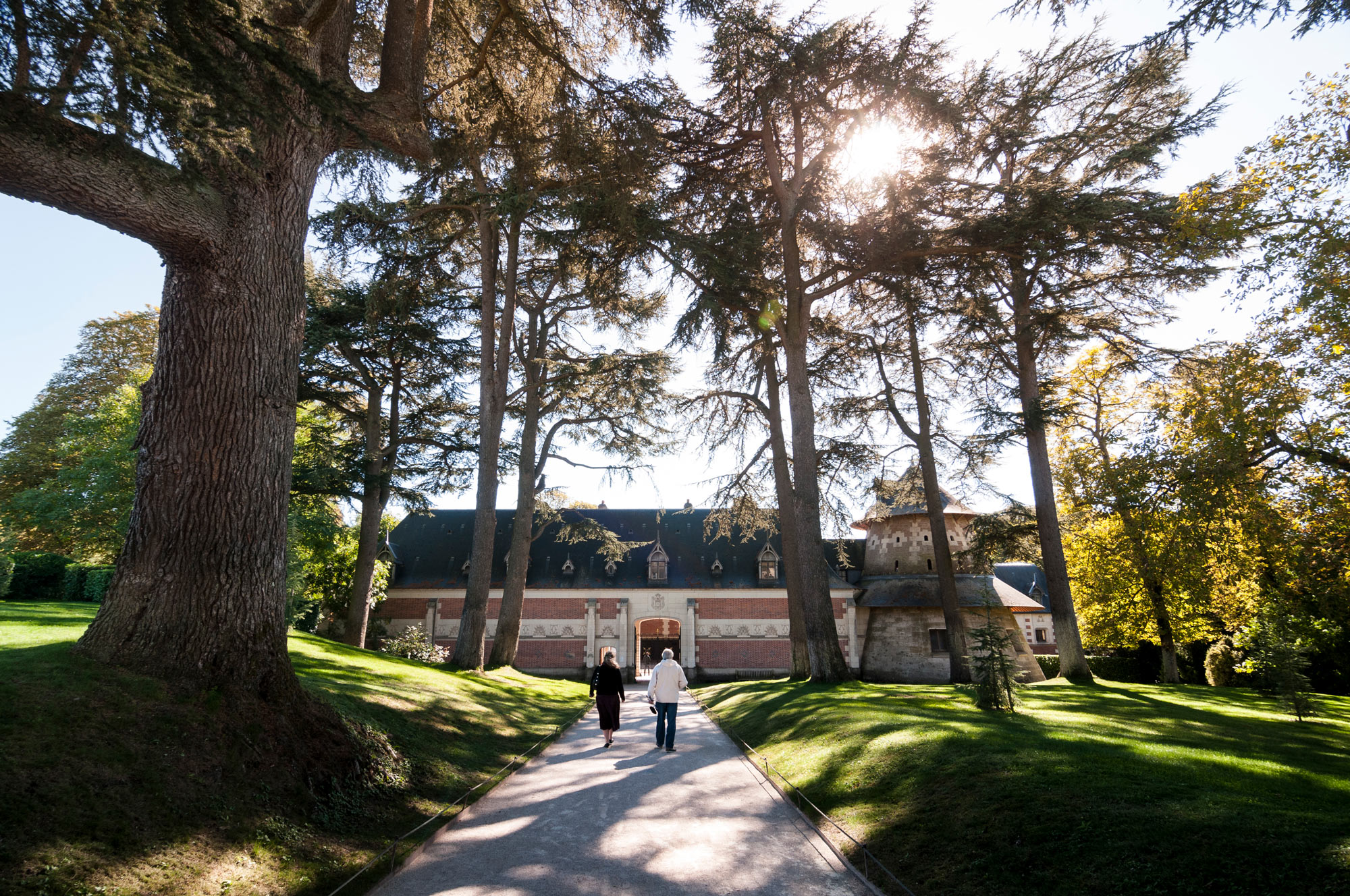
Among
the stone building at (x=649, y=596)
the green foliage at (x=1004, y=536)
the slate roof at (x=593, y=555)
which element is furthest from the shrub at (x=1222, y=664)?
the slate roof at (x=593, y=555)

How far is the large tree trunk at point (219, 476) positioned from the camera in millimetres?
5031

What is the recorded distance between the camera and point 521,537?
1909 centimetres

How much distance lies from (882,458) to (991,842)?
14.6 metres

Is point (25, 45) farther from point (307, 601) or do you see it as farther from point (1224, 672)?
point (1224, 672)

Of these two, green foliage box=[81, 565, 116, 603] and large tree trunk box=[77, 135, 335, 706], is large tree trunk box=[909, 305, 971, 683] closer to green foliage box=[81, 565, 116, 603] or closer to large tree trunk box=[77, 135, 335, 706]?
large tree trunk box=[77, 135, 335, 706]

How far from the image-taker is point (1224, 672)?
22.5 metres

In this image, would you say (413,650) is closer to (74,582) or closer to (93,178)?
(74,582)

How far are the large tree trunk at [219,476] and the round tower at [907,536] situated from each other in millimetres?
21572

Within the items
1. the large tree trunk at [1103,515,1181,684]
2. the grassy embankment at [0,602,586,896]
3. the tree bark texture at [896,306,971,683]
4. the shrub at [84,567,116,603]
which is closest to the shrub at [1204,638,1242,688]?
the large tree trunk at [1103,515,1181,684]

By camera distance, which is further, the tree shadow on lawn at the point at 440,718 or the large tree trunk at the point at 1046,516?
the large tree trunk at the point at 1046,516

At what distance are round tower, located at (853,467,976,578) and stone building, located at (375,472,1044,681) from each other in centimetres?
7

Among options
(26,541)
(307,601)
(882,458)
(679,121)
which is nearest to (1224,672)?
(882,458)

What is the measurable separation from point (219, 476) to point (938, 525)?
17.7m

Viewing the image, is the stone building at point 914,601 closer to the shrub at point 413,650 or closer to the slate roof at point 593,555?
the slate roof at point 593,555
